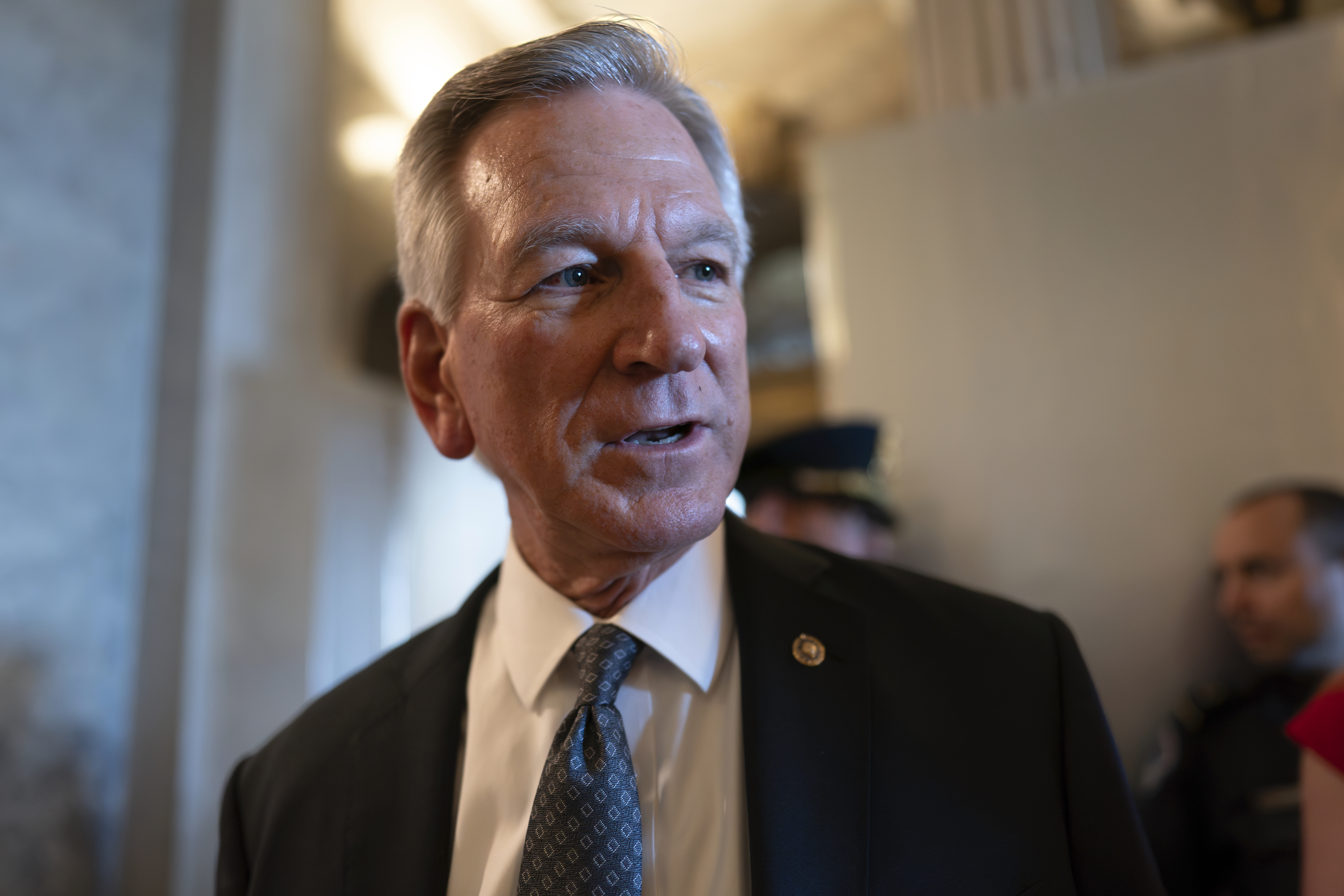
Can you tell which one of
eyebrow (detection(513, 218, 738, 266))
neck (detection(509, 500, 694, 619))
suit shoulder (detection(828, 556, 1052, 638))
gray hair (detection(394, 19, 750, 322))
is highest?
gray hair (detection(394, 19, 750, 322))

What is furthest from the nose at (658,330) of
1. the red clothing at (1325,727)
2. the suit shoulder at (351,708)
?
the red clothing at (1325,727)

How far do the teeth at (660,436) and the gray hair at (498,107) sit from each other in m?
0.26

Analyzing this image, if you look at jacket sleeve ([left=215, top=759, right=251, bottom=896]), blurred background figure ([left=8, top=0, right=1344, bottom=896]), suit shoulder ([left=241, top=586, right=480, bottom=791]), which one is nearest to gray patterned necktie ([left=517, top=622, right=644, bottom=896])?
suit shoulder ([left=241, top=586, right=480, bottom=791])

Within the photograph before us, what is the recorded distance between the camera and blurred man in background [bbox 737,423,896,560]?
7.20 feet

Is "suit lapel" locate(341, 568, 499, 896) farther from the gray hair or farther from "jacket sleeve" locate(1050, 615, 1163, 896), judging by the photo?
"jacket sleeve" locate(1050, 615, 1163, 896)

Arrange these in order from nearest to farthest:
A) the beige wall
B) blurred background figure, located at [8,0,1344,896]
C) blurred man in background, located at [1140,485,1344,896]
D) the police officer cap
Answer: blurred background figure, located at [8,0,1344,896] < blurred man in background, located at [1140,485,1344,896] < the beige wall < the police officer cap

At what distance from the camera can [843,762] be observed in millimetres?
875

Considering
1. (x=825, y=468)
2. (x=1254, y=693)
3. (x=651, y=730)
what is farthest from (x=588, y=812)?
(x=1254, y=693)

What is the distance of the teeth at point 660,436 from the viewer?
0.86 metres

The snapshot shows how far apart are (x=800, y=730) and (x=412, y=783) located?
1.42 ft

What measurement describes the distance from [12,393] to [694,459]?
1376 mm

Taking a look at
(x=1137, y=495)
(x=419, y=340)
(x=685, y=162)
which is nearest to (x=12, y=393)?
(x=419, y=340)

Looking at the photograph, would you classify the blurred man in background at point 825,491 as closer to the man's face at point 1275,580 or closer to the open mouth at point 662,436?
the man's face at point 1275,580

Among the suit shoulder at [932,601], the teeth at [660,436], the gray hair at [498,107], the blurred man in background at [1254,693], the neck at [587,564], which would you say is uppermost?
the gray hair at [498,107]
